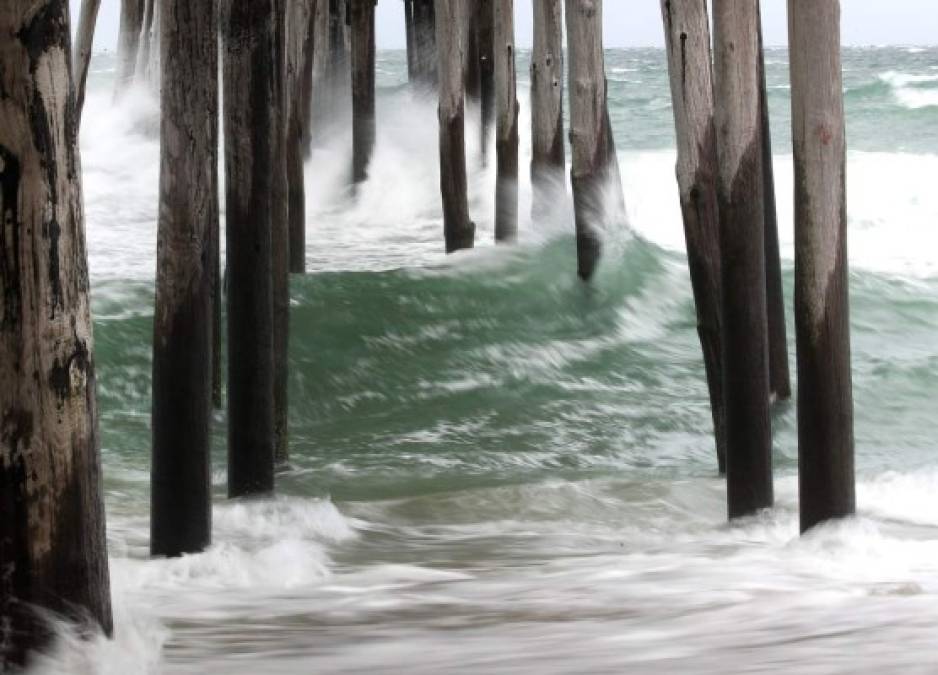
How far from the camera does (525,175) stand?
50.3 ft

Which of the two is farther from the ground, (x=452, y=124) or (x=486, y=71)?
(x=486, y=71)

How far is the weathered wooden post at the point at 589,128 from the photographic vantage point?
24.8ft

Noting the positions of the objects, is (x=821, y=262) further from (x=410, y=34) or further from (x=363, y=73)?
(x=410, y=34)

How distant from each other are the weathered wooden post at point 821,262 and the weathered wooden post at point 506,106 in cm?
578

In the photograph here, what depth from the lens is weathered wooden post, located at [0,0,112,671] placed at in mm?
2467

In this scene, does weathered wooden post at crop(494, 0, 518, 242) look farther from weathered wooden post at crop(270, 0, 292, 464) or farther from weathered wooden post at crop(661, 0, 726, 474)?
weathered wooden post at crop(270, 0, 292, 464)

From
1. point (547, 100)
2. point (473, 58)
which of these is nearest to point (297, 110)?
point (547, 100)

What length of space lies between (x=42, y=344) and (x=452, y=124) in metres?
6.91

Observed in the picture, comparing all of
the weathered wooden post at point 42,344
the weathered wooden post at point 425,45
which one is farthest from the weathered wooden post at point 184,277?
the weathered wooden post at point 425,45

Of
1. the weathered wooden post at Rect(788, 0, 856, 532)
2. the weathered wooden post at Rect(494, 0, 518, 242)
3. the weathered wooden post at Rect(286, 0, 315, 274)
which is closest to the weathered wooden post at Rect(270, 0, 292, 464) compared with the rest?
the weathered wooden post at Rect(788, 0, 856, 532)

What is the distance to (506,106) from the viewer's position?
9820 millimetres

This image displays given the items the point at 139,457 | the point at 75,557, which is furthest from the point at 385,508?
the point at 75,557

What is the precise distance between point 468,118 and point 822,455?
1136cm

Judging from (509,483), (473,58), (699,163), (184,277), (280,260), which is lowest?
(509,483)
